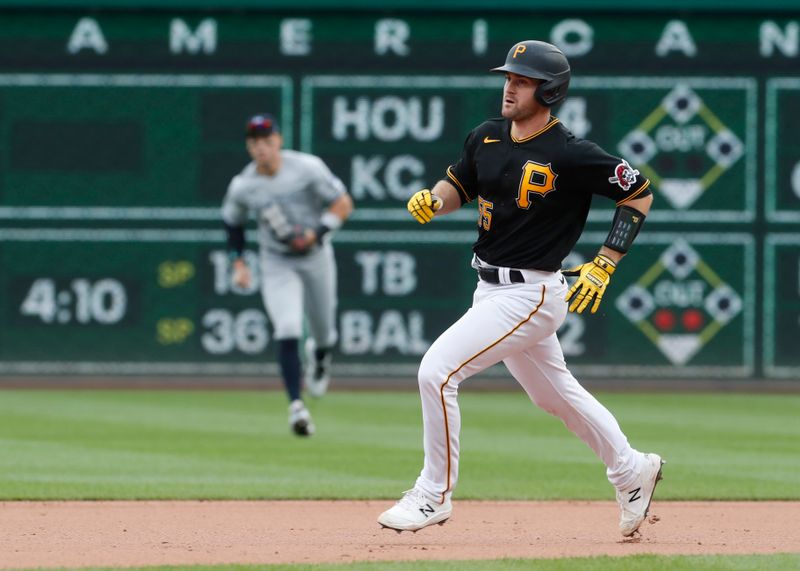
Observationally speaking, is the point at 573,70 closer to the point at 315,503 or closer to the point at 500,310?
the point at 315,503

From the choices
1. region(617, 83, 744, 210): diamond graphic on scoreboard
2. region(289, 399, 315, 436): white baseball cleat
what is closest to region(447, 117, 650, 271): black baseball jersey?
region(289, 399, 315, 436): white baseball cleat

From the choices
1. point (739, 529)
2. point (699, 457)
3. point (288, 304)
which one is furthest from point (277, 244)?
point (739, 529)

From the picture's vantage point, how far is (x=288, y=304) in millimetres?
10852

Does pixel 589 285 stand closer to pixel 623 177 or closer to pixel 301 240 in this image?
pixel 623 177

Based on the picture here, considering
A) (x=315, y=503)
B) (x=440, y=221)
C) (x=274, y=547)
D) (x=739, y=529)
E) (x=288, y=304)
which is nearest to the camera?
(x=274, y=547)

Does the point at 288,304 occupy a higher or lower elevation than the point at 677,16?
lower

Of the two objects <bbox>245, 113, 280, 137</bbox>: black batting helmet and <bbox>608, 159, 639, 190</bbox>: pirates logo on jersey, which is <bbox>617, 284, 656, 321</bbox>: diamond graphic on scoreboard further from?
<bbox>608, 159, 639, 190</bbox>: pirates logo on jersey

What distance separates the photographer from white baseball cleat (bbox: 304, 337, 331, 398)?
12523 mm

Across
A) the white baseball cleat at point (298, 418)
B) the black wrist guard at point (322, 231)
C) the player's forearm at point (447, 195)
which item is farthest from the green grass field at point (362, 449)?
the player's forearm at point (447, 195)

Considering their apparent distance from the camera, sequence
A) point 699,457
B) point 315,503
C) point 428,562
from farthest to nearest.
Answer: point 699,457 → point 315,503 → point 428,562

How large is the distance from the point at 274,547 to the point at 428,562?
0.72m

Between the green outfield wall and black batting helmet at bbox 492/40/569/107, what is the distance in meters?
8.61

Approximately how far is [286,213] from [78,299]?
4.36m

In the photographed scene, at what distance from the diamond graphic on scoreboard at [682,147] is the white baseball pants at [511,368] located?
29.4 feet
